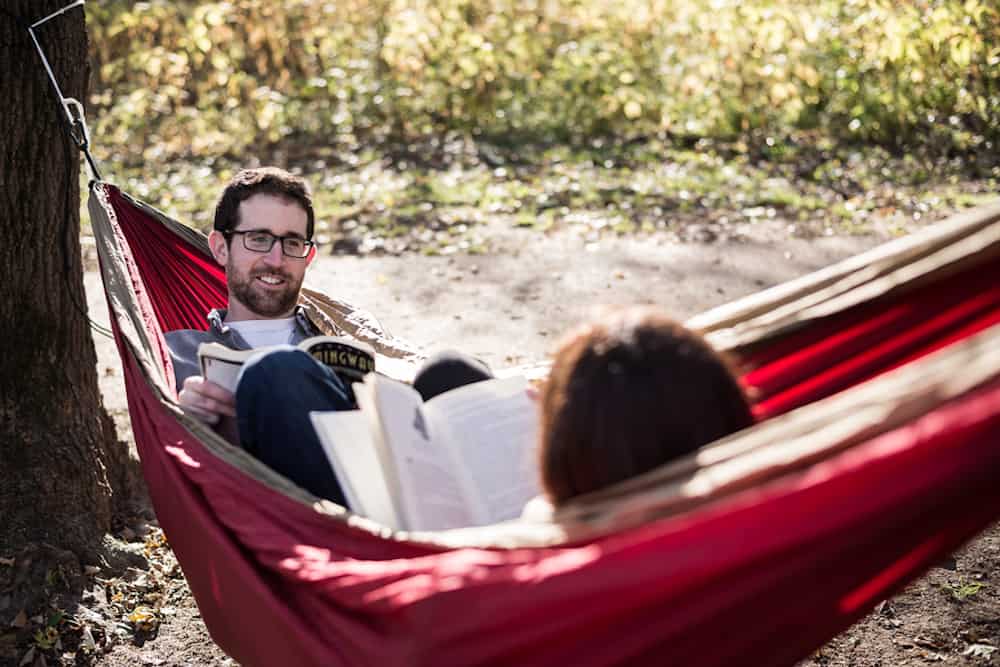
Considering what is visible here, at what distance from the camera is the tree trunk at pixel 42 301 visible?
233 centimetres

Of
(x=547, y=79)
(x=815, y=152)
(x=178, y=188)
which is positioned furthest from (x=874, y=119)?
(x=178, y=188)

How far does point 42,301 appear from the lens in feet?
7.85

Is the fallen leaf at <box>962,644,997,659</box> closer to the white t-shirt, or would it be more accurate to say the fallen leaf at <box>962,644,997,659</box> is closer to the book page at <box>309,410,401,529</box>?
the book page at <box>309,410,401,529</box>

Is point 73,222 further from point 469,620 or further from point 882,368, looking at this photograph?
point 882,368

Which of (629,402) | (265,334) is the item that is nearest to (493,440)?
(629,402)

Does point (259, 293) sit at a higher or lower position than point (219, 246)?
lower

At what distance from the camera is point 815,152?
641 centimetres

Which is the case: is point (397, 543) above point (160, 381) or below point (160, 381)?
below

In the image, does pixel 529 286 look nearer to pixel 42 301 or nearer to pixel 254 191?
pixel 254 191

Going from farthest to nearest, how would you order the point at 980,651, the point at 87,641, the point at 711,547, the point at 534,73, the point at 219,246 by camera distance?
the point at 534,73 < the point at 219,246 < the point at 87,641 < the point at 980,651 < the point at 711,547

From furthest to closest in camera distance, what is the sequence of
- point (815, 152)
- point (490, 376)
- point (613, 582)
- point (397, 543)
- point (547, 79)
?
1. point (547, 79)
2. point (815, 152)
3. point (490, 376)
4. point (397, 543)
5. point (613, 582)

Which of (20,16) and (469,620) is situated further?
(20,16)

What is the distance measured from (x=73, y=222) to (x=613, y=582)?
1789mm

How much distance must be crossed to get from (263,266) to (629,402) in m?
1.41
